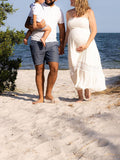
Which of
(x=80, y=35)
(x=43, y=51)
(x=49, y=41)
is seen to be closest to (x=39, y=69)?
(x=43, y=51)

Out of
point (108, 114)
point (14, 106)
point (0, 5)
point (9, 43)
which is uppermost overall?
point (0, 5)

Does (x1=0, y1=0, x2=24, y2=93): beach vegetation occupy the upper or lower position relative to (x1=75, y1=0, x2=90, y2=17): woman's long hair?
lower

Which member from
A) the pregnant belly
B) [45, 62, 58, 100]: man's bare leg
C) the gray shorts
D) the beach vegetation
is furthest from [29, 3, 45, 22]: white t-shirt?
the beach vegetation

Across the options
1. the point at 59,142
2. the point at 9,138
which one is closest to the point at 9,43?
the point at 9,138

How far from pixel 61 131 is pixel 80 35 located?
6.52ft

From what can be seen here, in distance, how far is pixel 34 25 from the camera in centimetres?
464

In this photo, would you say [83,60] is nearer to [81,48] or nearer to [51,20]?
[81,48]

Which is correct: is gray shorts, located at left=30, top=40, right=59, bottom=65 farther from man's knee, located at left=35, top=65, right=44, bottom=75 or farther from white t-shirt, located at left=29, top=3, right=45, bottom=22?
white t-shirt, located at left=29, top=3, right=45, bottom=22

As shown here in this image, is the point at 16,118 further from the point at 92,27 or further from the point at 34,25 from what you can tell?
the point at 92,27

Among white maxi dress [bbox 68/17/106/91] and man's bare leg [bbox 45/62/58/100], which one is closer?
white maxi dress [bbox 68/17/106/91]

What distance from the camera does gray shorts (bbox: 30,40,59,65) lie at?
4.83 meters

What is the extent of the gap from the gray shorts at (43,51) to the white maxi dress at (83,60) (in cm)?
31

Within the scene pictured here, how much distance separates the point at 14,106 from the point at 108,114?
2.02 meters

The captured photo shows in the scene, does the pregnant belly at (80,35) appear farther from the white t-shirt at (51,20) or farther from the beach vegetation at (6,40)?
the beach vegetation at (6,40)
